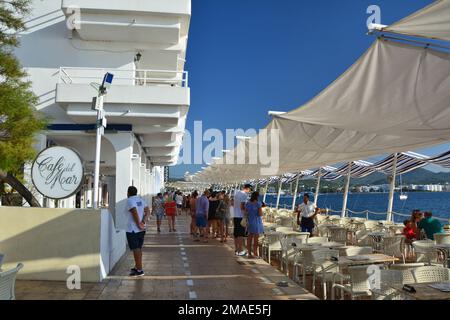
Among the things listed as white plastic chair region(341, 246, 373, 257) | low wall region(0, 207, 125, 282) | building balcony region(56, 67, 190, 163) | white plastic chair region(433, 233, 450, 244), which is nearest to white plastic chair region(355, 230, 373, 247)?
white plastic chair region(433, 233, 450, 244)

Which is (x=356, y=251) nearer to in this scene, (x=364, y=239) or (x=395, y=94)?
(x=395, y=94)

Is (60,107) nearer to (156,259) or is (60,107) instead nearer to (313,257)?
(156,259)

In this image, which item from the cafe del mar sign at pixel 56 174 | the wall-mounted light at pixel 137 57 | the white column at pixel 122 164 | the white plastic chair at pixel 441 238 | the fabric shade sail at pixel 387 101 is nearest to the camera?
the fabric shade sail at pixel 387 101

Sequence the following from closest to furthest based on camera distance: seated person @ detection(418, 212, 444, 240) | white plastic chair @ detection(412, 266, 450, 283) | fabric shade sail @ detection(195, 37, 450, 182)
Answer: white plastic chair @ detection(412, 266, 450, 283)
fabric shade sail @ detection(195, 37, 450, 182)
seated person @ detection(418, 212, 444, 240)

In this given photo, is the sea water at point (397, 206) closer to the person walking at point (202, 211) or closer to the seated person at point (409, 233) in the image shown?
the person walking at point (202, 211)

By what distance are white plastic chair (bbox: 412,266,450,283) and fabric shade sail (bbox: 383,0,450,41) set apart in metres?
2.86

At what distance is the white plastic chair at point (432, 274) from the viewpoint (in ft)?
→ 19.2

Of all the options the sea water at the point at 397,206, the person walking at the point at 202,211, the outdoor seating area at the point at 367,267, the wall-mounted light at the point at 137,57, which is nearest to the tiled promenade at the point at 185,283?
the outdoor seating area at the point at 367,267

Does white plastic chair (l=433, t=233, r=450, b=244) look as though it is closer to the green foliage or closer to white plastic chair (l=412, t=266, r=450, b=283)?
white plastic chair (l=412, t=266, r=450, b=283)

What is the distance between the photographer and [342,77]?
7.29 m

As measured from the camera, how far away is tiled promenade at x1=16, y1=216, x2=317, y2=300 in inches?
278

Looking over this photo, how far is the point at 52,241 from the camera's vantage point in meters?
7.95

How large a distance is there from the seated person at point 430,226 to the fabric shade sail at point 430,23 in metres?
6.80
